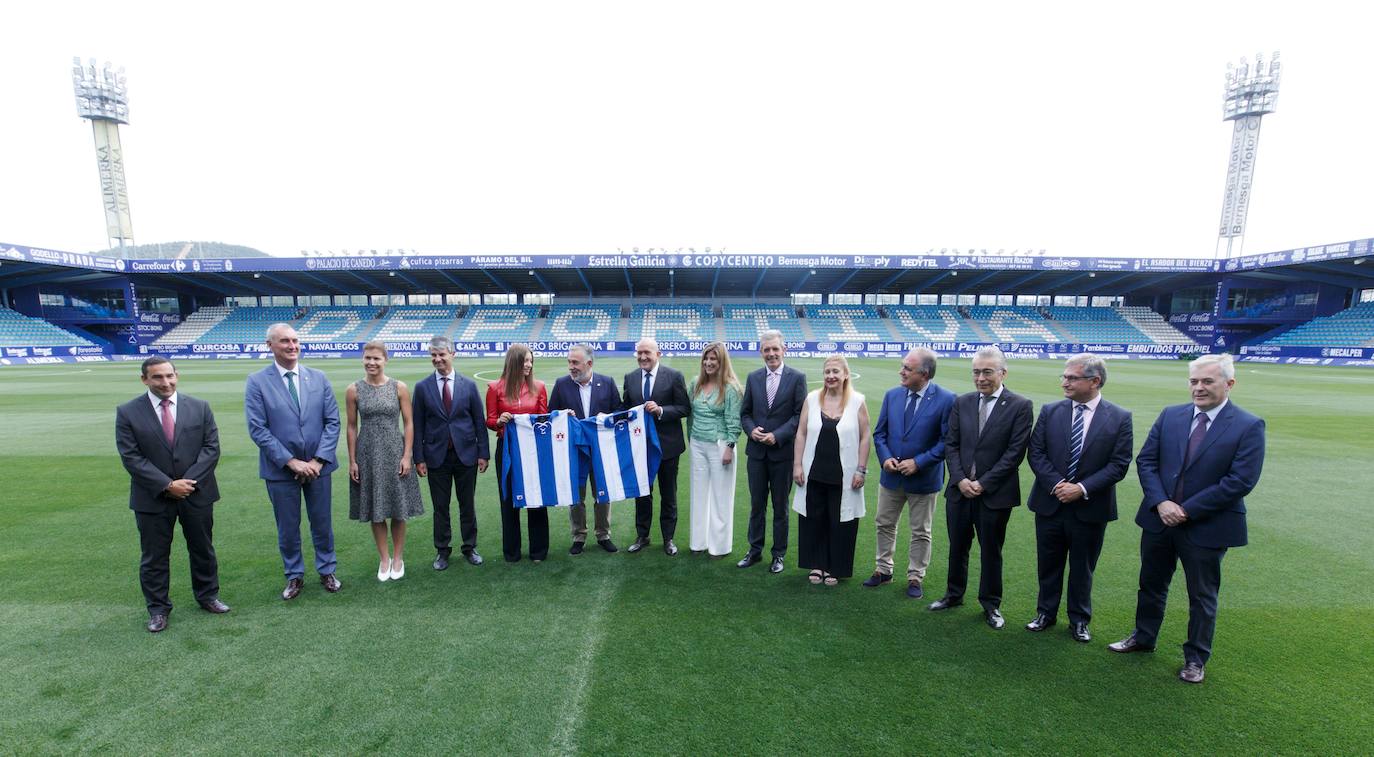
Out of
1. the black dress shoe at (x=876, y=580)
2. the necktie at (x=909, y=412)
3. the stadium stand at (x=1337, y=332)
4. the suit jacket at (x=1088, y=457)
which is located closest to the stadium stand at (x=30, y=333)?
the black dress shoe at (x=876, y=580)

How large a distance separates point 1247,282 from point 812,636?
2293 inches

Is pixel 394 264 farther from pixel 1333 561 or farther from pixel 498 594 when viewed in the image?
pixel 1333 561

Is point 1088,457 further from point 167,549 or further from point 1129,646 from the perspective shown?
point 167,549

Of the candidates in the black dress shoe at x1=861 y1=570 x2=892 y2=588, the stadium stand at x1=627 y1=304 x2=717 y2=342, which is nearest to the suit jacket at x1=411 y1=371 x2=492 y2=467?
the black dress shoe at x1=861 y1=570 x2=892 y2=588

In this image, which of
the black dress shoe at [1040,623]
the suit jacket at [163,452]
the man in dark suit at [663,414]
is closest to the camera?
the suit jacket at [163,452]

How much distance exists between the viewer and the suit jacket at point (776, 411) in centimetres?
476

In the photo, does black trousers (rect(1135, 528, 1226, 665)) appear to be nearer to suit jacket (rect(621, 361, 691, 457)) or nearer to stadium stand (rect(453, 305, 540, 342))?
suit jacket (rect(621, 361, 691, 457))

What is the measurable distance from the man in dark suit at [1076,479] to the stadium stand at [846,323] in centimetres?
4111

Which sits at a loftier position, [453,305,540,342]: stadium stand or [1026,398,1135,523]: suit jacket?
[1026,398,1135,523]: suit jacket

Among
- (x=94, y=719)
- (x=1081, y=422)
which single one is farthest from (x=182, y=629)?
(x=1081, y=422)

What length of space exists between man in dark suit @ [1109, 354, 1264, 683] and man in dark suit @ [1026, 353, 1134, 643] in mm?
189

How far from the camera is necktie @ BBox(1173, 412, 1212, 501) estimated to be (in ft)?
10.9

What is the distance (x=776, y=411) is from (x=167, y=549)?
189 inches

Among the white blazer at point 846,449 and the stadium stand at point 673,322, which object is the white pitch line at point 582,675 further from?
the stadium stand at point 673,322
